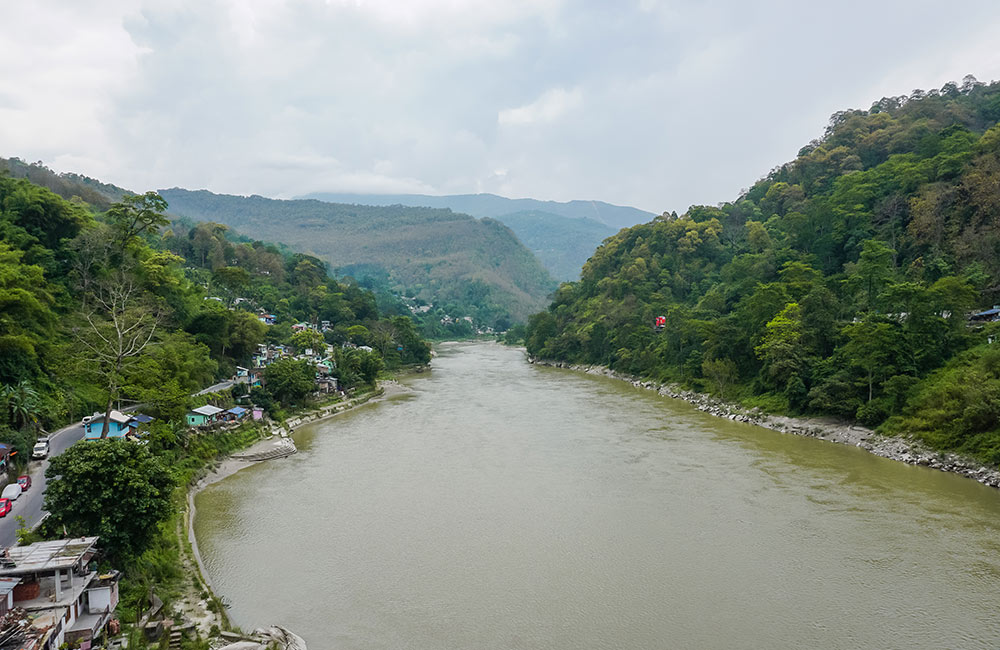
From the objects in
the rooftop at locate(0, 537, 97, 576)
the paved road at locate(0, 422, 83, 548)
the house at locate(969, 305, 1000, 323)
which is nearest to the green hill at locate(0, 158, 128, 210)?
the paved road at locate(0, 422, 83, 548)

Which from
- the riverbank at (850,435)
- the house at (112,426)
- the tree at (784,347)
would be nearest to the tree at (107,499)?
the house at (112,426)

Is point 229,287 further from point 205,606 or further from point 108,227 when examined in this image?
point 205,606

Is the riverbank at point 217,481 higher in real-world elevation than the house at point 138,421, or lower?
lower

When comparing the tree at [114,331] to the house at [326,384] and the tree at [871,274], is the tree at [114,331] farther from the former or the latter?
the tree at [871,274]

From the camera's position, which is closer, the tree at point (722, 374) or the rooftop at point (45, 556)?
the rooftop at point (45, 556)

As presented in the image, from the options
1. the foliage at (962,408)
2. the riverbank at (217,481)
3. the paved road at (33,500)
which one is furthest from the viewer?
the foliage at (962,408)

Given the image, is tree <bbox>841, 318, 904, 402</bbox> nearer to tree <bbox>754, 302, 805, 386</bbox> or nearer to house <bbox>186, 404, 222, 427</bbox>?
tree <bbox>754, 302, 805, 386</bbox>

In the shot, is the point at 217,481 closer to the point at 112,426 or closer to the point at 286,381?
the point at 112,426

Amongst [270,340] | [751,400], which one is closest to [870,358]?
[751,400]
